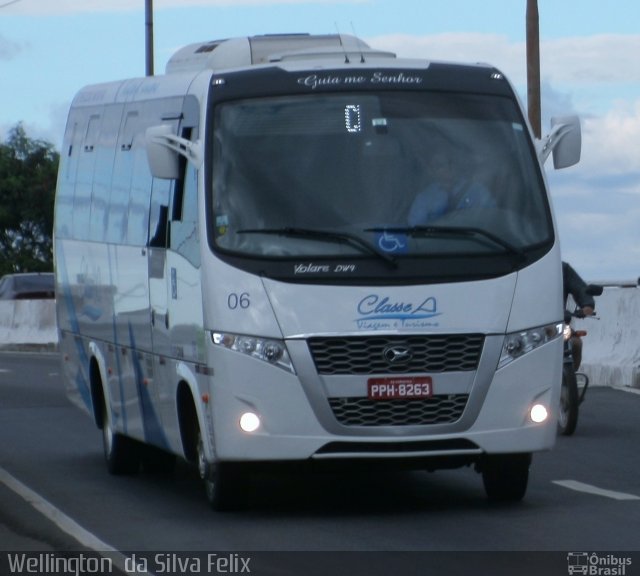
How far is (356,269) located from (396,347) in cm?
53

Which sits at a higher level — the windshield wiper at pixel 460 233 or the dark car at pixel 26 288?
the windshield wiper at pixel 460 233

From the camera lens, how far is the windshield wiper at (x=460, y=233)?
38.3 ft

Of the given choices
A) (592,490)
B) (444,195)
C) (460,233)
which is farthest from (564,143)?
(592,490)

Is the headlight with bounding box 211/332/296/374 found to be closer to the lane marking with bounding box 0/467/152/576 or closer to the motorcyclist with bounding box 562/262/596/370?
the lane marking with bounding box 0/467/152/576

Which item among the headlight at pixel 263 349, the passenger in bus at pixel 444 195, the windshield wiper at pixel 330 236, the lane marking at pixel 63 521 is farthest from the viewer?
the passenger in bus at pixel 444 195

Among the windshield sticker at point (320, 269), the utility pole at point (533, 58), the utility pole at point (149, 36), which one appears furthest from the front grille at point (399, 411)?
the utility pole at point (149, 36)

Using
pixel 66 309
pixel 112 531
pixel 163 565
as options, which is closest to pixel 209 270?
pixel 112 531

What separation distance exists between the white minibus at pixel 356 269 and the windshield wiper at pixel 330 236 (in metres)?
0.01

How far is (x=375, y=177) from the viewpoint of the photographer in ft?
39.0

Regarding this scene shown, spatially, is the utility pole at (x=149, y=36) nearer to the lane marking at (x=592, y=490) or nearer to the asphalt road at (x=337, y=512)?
the asphalt road at (x=337, y=512)

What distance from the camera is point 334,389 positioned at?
11.4 m

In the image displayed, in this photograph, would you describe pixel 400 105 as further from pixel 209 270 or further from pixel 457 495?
pixel 457 495

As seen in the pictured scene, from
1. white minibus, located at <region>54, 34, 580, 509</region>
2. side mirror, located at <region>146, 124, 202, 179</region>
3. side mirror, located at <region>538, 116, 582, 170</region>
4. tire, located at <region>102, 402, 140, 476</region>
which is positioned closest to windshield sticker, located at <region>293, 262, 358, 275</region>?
white minibus, located at <region>54, 34, 580, 509</region>

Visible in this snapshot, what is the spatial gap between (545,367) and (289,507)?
1.94 meters
